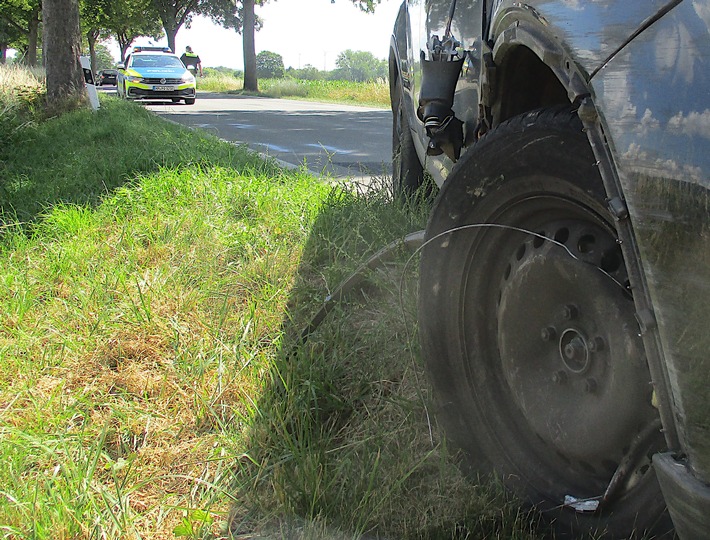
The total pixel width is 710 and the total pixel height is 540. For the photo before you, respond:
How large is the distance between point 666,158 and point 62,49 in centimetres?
1331

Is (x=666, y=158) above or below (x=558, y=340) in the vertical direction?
above

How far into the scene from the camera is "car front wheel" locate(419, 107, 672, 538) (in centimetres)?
157

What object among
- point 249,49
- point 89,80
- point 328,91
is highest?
point 249,49

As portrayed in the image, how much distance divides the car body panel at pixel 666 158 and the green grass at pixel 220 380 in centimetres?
80

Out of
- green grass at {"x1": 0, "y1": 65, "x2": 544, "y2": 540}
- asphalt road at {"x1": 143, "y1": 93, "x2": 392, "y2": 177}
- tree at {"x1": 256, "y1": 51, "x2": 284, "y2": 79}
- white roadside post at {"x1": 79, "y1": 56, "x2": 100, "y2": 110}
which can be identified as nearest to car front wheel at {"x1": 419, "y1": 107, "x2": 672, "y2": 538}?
green grass at {"x1": 0, "y1": 65, "x2": 544, "y2": 540}

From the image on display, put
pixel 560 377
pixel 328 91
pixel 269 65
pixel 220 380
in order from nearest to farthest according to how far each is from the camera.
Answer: pixel 560 377
pixel 220 380
pixel 328 91
pixel 269 65

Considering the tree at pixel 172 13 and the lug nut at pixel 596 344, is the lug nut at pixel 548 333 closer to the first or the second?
the lug nut at pixel 596 344

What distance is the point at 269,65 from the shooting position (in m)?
98.6

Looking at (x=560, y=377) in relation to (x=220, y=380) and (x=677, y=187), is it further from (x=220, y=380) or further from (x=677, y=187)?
(x=220, y=380)

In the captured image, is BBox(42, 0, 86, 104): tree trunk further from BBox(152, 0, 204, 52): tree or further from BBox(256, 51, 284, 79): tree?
BBox(256, 51, 284, 79): tree

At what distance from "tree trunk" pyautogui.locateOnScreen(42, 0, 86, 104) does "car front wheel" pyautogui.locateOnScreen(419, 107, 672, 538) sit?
40.6ft

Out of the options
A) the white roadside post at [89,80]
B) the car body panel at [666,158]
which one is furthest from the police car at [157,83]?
the car body panel at [666,158]

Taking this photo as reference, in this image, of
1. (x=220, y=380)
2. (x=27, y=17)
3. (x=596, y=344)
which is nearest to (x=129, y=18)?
(x=27, y=17)

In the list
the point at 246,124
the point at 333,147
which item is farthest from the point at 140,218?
the point at 246,124
